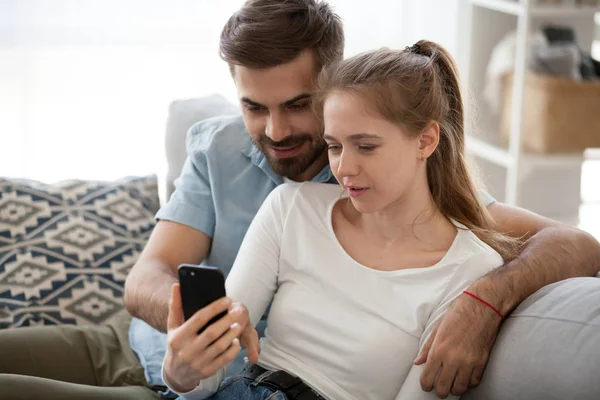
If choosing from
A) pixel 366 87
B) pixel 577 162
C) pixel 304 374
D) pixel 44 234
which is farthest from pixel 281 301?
pixel 577 162

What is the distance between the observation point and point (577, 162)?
10.4 feet

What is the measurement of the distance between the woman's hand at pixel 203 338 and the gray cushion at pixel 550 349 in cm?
42

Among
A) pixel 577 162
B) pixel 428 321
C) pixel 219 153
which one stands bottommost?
pixel 577 162

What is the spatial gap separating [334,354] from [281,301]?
144mm

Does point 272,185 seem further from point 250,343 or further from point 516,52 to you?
point 516,52

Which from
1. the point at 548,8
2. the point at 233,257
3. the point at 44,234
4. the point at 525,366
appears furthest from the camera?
the point at 548,8

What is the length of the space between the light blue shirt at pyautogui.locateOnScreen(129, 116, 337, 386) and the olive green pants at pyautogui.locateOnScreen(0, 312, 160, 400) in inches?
1.7

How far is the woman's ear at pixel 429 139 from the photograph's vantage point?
1.52 meters

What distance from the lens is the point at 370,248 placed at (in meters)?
1.55

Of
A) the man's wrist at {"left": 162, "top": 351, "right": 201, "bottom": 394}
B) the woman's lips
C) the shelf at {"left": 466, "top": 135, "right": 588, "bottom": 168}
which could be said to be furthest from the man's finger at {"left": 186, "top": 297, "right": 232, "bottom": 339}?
the shelf at {"left": 466, "top": 135, "right": 588, "bottom": 168}

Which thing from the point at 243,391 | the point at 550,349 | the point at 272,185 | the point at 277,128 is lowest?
the point at 243,391

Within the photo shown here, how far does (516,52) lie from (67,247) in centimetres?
185

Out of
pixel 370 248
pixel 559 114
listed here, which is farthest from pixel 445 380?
pixel 559 114

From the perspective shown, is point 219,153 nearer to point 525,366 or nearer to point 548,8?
point 525,366
